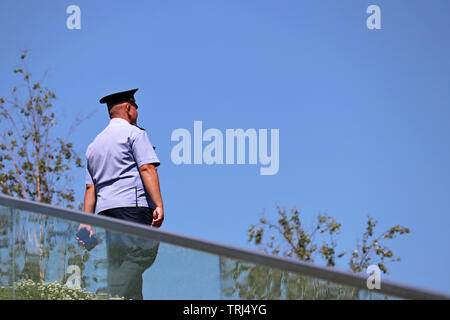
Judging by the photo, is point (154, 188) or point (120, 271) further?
point (154, 188)

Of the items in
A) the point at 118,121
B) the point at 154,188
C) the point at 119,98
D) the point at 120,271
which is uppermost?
the point at 119,98

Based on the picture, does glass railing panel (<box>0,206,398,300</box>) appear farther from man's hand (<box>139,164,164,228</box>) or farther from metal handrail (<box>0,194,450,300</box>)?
man's hand (<box>139,164,164,228</box>)

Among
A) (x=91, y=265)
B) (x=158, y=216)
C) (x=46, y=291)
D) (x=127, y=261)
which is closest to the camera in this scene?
(x=127, y=261)

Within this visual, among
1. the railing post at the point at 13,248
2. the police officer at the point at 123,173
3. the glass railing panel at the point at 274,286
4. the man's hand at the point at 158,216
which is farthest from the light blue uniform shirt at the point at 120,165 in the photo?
the glass railing panel at the point at 274,286

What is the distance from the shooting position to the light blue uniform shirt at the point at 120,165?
179 inches

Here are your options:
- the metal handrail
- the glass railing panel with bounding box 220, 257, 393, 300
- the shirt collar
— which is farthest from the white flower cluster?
the shirt collar

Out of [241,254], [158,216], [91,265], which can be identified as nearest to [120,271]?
[91,265]

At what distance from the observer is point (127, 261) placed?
10.9 feet

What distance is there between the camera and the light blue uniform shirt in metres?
4.55

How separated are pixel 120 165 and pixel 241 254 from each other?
1763 mm

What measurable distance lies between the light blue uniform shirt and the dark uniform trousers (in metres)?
1.10

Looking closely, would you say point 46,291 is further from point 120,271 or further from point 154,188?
point 154,188
